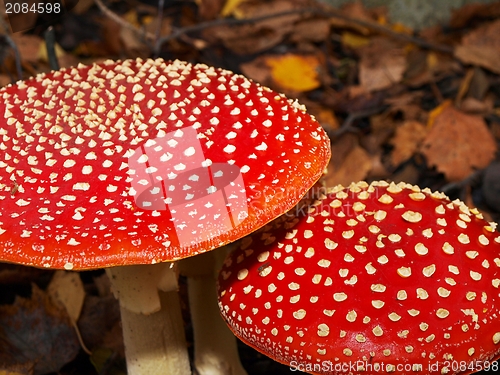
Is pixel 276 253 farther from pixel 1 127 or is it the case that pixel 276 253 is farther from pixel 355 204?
pixel 1 127

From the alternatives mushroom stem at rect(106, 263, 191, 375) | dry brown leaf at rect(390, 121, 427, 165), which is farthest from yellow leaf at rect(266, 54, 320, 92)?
mushroom stem at rect(106, 263, 191, 375)

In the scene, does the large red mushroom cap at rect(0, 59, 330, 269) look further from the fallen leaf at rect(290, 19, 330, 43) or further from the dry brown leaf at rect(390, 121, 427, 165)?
the fallen leaf at rect(290, 19, 330, 43)

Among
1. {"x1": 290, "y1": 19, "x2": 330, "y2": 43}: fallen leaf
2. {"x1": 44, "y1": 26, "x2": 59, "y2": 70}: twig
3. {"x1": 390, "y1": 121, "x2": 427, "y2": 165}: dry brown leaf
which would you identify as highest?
{"x1": 44, "y1": 26, "x2": 59, "y2": 70}: twig

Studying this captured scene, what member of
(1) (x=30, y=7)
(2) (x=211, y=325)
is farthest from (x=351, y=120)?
(1) (x=30, y=7)

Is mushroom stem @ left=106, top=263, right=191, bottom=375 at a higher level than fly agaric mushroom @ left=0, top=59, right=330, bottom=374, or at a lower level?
lower

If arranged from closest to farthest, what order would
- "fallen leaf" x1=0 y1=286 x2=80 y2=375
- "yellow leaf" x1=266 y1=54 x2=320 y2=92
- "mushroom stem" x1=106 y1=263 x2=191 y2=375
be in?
"mushroom stem" x1=106 y1=263 x2=191 y2=375, "fallen leaf" x1=0 y1=286 x2=80 y2=375, "yellow leaf" x1=266 y1=54 x2=320 y2=92

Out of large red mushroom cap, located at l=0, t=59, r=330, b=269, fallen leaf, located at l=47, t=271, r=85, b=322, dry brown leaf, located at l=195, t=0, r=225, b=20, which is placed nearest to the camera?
large red mushroom cap, located at l=0, t=59, r=330, b=269

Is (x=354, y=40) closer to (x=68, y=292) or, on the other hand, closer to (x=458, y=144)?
(x=458, y=144)
